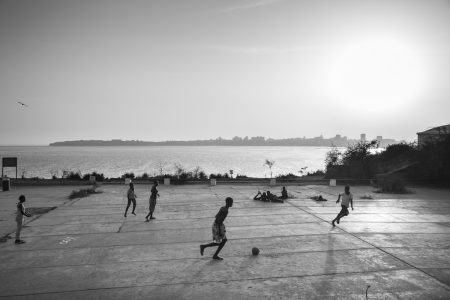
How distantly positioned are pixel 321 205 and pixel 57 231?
1282 cm

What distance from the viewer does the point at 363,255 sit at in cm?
938

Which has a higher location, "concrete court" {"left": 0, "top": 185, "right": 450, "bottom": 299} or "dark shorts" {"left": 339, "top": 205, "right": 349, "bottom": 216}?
"dark shorts" {"left": 339, "top": 205, "right": 349, "bottom": 216}

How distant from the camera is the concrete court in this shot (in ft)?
23.3

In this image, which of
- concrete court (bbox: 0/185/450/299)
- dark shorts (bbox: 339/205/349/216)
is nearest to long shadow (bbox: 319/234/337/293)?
concrete court (bbox: 0/185/450/299)

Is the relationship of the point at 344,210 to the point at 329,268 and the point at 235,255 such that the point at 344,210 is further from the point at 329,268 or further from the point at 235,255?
the point at 235,255

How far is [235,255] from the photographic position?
947 centimetres

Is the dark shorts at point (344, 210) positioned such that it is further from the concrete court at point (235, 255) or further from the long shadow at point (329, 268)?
the long shadow at point (329, 268)

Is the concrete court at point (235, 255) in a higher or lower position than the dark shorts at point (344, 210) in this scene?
lower

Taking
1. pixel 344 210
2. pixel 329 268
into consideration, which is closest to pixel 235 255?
pixel 329 268

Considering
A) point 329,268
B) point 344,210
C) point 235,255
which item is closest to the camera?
point 329,268

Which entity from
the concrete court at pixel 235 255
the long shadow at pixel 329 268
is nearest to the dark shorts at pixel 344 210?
the concrete court at pixel 235 255

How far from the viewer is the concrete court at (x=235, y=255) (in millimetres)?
7109

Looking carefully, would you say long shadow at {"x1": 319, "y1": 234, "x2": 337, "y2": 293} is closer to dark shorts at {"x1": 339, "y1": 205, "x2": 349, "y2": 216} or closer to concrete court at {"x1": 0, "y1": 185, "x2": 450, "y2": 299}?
concrete court at {"x1": 0, "y1": 185, "x2": 450, "y2": 299}

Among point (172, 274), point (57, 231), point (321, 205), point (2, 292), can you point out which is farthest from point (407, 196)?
point (2, 292)
